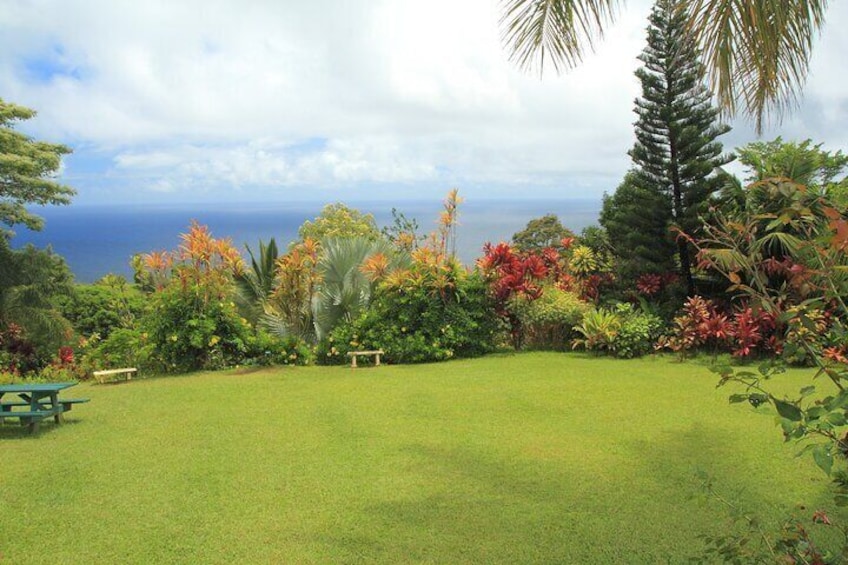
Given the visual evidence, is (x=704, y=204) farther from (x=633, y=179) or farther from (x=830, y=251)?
(x=830, y=251)

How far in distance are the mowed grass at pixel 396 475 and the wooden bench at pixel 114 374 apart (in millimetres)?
896

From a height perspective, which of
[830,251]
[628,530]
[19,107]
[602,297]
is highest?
[19,107]

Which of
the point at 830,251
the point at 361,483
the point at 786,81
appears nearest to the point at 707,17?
the point at 786,81

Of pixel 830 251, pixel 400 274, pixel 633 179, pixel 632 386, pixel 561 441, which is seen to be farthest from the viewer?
pixel 633 179

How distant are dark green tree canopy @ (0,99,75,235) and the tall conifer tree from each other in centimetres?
924

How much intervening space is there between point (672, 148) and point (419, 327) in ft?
15.2

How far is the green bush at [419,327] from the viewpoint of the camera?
826cm

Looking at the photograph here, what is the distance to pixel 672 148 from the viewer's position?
9320 millimetres

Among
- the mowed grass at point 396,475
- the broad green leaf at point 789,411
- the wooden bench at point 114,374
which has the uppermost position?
the broad green leaf at point 789,411

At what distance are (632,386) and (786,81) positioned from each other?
12.0 feet

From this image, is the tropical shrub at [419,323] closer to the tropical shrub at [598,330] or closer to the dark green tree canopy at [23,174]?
the tropical shrub at [598,330]

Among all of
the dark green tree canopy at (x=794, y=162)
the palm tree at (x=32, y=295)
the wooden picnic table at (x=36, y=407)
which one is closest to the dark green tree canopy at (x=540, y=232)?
the dark green tree canopy at (x=794, y=162)

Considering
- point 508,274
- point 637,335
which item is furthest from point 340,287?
point 637,335

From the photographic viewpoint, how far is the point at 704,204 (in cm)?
870
